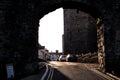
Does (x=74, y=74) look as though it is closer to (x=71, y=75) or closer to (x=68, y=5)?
(x=71, y=75)

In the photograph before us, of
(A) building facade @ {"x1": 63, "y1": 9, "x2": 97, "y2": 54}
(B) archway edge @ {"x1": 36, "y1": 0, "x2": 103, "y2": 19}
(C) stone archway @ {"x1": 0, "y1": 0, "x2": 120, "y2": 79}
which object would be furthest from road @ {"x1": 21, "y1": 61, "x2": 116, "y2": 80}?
(A) building facade @ {"x1": 63, "y1": 9, "x2": 97, "y2": 54}

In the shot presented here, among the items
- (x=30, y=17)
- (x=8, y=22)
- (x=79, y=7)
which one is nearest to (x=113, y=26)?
(x=79, y=7)

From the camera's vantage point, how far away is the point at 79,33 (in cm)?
6762

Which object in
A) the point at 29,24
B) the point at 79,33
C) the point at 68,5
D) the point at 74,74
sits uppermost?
the point at 68,5

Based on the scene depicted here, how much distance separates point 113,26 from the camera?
911 inches

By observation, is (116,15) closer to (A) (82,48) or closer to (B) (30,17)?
(B) (30,17)

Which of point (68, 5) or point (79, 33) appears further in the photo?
point (79, 33)

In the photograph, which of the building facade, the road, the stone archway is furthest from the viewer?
the building facade

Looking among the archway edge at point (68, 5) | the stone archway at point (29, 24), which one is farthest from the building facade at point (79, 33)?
the stone archway at point (29, 24)

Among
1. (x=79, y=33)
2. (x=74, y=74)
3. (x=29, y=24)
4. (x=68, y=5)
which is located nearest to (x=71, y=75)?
(x=74, y=74)

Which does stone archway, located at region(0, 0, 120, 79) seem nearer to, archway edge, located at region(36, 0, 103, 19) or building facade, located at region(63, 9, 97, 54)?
archway edge, located at region(36, 0, 103, 19)

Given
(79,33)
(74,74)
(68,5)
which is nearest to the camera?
(74,74)

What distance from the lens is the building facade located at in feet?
215

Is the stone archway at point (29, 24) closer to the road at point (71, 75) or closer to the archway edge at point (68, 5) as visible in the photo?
the archway edge at point (68, 5)
